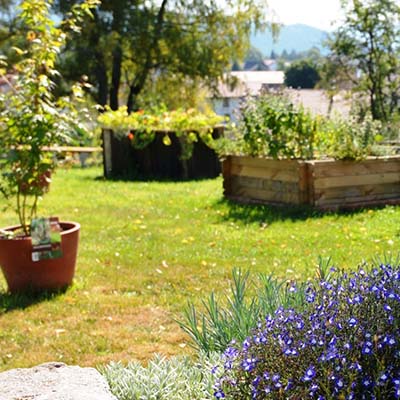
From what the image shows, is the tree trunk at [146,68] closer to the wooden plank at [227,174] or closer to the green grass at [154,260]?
the green grass at [154,260]

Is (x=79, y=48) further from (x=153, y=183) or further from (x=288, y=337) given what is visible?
(x=288, y=337)

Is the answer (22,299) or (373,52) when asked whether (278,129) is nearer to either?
(22,299)

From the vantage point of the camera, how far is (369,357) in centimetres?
235

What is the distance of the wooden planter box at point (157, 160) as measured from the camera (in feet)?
42.3

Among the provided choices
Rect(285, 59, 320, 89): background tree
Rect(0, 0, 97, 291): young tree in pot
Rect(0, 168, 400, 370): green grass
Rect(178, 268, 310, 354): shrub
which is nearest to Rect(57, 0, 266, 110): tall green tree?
Rect(285, 59, 320, 89): background tree

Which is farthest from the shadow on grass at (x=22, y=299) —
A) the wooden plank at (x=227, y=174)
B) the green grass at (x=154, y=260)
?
the wooden plank at (x=227, y=174)

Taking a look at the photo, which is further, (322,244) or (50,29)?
(322,244)

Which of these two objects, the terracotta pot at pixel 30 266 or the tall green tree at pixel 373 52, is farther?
the tall green tree at pixel 373 52

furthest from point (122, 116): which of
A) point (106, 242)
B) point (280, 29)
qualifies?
point (280, 29)

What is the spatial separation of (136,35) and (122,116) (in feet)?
30.8

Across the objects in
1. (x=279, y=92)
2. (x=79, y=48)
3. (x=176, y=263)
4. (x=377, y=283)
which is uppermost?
(x=79, y=48)

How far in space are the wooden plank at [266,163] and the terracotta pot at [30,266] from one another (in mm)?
3582

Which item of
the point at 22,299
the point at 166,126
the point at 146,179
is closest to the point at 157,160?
the point at 146,179

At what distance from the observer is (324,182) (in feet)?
27.1
